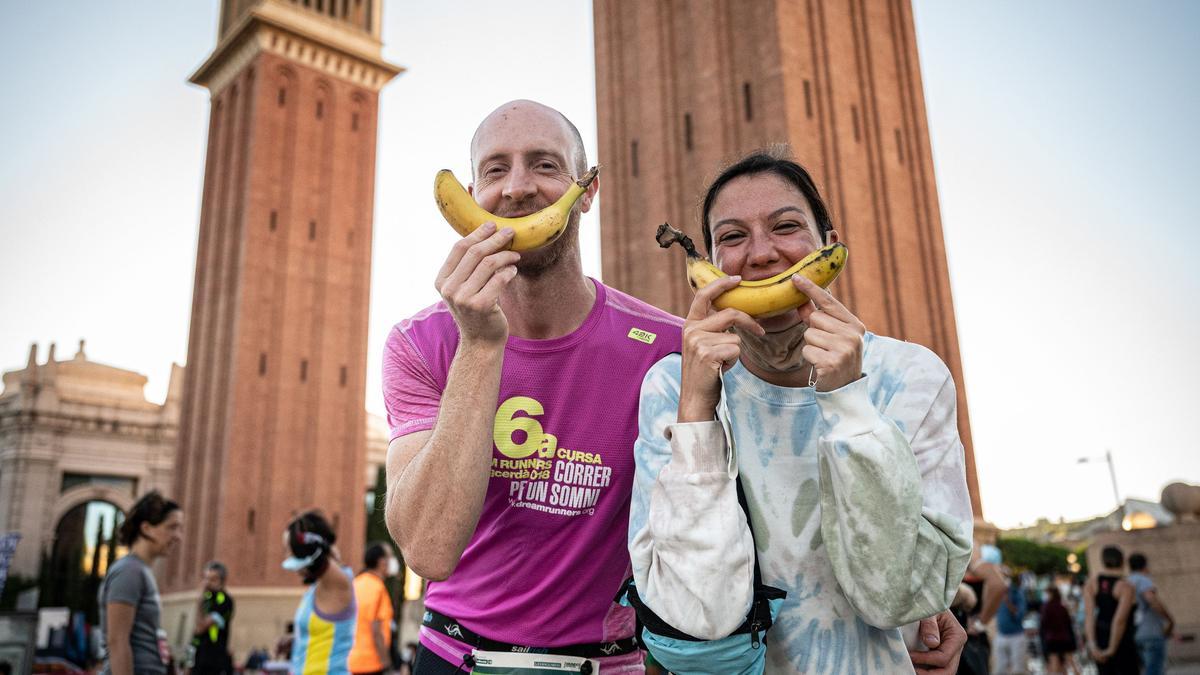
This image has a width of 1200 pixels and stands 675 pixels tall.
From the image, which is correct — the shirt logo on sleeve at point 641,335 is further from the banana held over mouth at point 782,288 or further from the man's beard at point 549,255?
the banana held over mouth at point 782,288

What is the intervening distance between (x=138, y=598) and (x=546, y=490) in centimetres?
360

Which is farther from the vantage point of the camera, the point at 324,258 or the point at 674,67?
the point at 324,258

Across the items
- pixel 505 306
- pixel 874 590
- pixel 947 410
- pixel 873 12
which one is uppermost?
pixel 873 12

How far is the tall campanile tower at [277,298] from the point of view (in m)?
25.3

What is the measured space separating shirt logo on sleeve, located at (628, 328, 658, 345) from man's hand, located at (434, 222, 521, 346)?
0.48 m

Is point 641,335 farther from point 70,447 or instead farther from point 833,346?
point 70,447

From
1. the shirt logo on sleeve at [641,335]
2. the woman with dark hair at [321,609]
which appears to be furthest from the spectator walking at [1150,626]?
the shirt logo on sleeve at [641,335]

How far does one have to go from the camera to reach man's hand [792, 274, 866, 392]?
1.33 meters

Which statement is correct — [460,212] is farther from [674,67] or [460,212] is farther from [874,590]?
[674,67]

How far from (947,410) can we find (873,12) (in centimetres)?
1744

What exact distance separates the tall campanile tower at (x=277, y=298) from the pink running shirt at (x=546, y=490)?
2451 centimetres

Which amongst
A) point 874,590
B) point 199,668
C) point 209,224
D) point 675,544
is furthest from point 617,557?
point 209,224

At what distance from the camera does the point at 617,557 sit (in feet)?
6.07

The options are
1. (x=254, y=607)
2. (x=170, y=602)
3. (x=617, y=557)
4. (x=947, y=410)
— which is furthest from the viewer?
(x=170, y=602)
